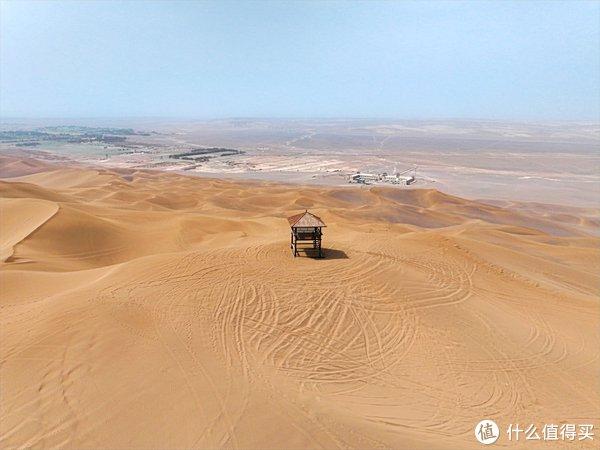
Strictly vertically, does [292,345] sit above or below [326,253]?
below

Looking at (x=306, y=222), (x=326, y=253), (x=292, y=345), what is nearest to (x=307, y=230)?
(x=306, y=222)

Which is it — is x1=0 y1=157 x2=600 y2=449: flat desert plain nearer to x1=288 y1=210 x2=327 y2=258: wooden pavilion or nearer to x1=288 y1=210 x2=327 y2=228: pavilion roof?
x1=288 y1=210 x2=327 y2=258: wooden pavilion

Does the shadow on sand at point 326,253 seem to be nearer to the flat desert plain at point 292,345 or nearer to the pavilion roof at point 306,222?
the flat desert plain at point 292,345

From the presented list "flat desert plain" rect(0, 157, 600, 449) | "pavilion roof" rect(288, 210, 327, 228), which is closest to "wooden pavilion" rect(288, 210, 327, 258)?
"pavilion roof" rect(288, 210, 327, 228)

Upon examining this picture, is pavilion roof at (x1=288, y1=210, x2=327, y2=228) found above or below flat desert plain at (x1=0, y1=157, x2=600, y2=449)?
above

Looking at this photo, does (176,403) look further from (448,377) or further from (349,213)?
(349,213)

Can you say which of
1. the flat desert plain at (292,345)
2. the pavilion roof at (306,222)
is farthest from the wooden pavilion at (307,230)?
the flat desert plain at (292,345)

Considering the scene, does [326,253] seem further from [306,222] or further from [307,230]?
[306,222]

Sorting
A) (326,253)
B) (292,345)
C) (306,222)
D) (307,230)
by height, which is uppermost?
(306,222)

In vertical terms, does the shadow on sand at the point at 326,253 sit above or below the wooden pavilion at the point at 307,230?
below
